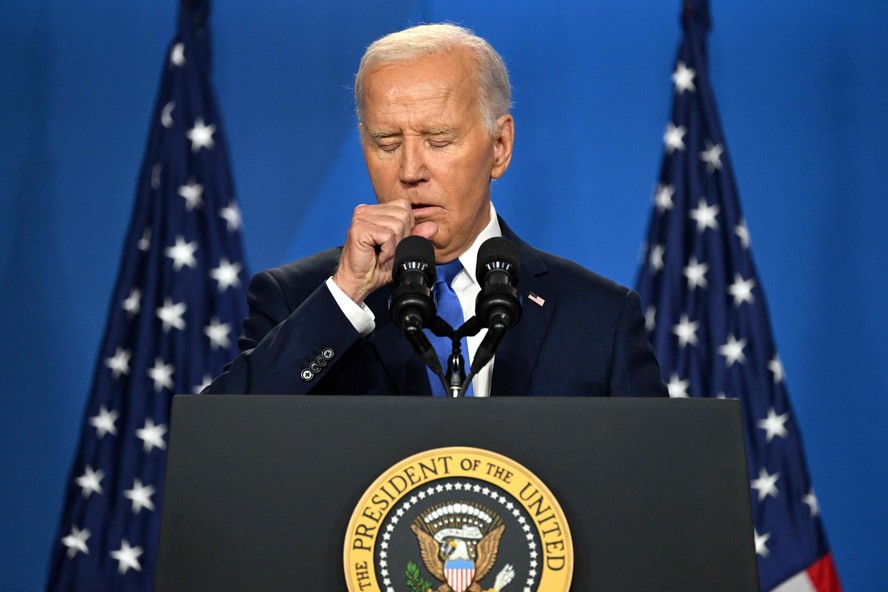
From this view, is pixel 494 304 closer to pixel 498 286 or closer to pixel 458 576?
pixel 498 286

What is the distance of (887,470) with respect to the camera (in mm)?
3607

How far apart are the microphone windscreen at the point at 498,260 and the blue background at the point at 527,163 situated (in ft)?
7.62

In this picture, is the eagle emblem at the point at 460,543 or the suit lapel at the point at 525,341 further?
the suit lapel at the point at 525,341

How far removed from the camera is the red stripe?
3551 mm

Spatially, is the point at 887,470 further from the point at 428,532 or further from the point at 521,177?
the point at 428,532

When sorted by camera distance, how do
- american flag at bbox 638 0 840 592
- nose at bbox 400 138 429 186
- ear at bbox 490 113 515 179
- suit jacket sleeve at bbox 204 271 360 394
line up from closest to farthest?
suit jacket sleeve at bbox 204 271 360 394 < nose at bbox 400 138 429 186 < ear at bbox 490 113 515 179 < american flag at bbox 638 0 840 592

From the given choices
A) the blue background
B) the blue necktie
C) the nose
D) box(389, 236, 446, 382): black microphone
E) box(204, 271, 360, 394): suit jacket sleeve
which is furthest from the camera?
the blue background

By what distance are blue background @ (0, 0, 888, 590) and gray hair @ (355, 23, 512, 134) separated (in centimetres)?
154

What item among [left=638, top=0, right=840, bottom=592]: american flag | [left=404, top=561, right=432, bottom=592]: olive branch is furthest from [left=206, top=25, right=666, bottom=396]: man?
[left=638, top=0, right=840, bottom=592]: american flag

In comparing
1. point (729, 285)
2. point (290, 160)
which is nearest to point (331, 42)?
point (290, 160)

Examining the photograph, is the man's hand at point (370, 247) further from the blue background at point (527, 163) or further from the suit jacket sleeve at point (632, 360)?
the blue background at point (527, 163)

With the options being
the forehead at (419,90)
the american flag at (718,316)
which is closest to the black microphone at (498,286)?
the forehead at (419,90)

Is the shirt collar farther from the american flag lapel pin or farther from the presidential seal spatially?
the presidential seal

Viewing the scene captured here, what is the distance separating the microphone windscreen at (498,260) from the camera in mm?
1430
